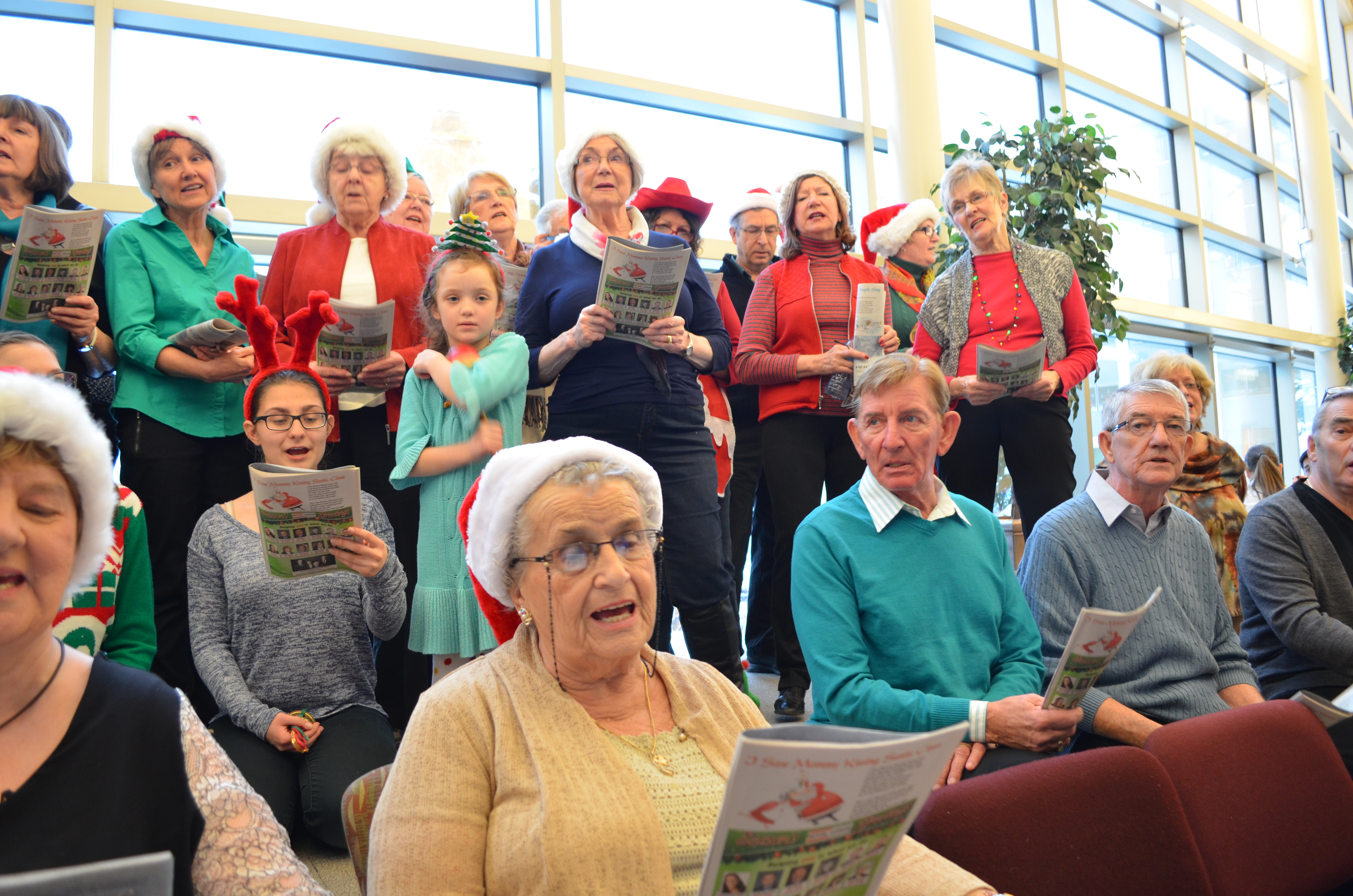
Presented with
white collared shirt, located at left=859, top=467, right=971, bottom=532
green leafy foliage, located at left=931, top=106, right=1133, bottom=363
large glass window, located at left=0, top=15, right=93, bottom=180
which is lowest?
white collared shirt, located at left=859, top=467, right=971, bottom=532

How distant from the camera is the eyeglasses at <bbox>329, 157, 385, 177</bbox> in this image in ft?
9.90

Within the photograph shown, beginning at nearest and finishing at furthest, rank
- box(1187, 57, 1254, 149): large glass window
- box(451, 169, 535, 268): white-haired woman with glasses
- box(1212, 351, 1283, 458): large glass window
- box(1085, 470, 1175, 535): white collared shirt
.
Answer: box(1085, 470, 1175, 535): white collared shirt
box(451, 169, 535, 268): white-haired woman with glasses
box(1187, 57, 1254, 149): large glass window
box(1212, 351, 1283, 458): large glass window

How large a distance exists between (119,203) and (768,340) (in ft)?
11.6

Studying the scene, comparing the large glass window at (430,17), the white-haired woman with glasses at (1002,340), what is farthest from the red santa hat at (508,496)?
the large glass window at (430,17)

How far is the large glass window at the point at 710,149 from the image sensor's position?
673 cm

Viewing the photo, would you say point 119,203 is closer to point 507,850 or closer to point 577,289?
point 577,289

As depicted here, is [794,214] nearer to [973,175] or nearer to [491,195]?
[973,175]

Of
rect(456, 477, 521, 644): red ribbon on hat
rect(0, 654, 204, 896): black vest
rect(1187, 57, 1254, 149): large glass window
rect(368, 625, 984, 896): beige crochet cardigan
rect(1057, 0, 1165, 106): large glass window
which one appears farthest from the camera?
rect(1187, 57, 1254, 149): large glass window

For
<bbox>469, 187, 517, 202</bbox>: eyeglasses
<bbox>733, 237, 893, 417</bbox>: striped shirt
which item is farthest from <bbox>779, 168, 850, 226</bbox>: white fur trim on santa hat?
<bbox>469, 187, 517, 202</bbox>: eyeglasses

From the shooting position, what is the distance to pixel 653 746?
1.48 meters

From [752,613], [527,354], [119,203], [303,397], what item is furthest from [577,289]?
[119,203]

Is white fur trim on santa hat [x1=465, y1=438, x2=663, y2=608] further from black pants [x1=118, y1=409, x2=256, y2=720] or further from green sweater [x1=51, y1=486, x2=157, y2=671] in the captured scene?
black pants [x1=118, y1=409, x2=256, y2=720]

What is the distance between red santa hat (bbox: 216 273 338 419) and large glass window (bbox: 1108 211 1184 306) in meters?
9.46

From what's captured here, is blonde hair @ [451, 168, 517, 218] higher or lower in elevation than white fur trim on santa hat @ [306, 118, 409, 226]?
higher
